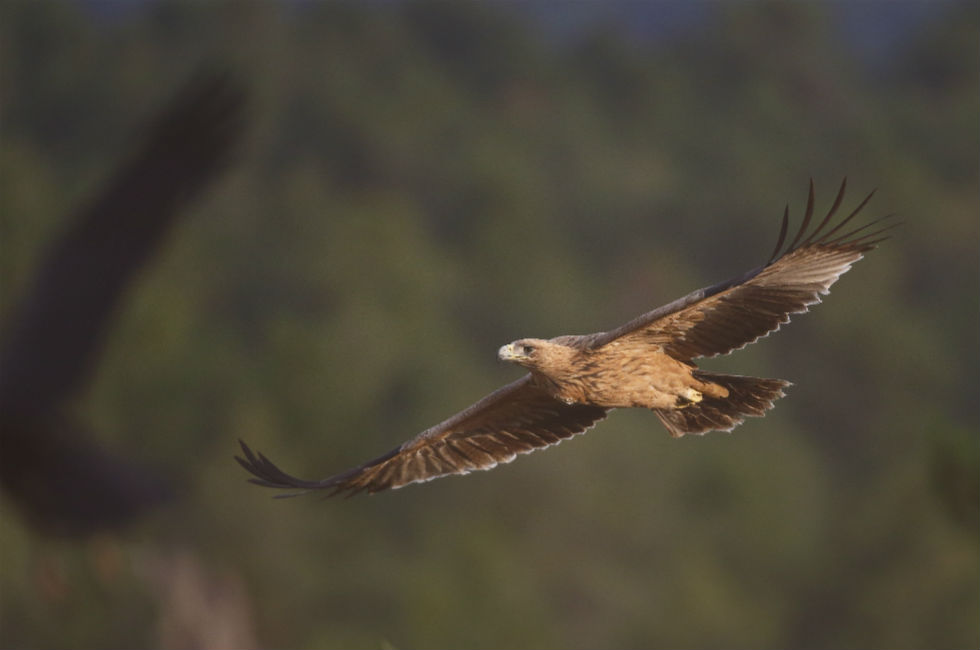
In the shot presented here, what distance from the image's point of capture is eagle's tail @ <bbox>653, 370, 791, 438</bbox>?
6.00 m

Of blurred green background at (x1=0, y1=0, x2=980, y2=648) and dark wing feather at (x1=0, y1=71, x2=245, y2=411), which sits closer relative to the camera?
dark wing feather at (x1=0, y1=71, x2=245, y2=411)

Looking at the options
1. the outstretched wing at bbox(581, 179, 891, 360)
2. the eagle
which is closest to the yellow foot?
the eagle

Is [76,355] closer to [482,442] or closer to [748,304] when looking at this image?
[482,442]

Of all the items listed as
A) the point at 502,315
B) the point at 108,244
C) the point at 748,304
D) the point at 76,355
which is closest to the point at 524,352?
the point at 748,304

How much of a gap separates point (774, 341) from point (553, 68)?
2594 cm

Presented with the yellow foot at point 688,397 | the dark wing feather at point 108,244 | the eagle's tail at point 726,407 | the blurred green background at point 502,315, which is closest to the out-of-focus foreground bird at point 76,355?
the dark wing feather at point 108,244

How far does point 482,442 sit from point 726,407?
1.22m

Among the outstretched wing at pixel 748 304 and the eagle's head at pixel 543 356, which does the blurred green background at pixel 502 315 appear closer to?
the eagle's head at pixel 543 356

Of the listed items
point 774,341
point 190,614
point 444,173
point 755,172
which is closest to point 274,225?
point 444,173

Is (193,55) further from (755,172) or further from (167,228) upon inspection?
(167,228)

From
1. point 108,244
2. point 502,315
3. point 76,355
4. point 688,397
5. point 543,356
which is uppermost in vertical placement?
point 502,315

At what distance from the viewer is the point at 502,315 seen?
48250 millimetres

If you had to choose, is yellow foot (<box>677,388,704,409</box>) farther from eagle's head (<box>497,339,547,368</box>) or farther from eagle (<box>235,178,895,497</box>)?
eagle's head (<box>497,339,547,368</box>)

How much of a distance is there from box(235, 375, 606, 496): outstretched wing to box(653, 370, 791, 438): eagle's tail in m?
0.55
